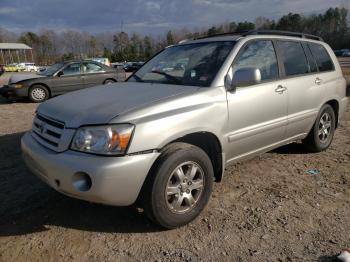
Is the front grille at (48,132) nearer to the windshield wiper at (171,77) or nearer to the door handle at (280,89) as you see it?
the windshield wiper at (171,77)

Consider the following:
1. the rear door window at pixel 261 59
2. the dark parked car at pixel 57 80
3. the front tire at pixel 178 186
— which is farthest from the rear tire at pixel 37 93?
the front tire at pixel 178 186

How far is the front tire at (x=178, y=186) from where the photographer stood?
299 cm

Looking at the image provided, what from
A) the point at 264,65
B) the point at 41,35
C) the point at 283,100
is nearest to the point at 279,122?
the point at 283,100

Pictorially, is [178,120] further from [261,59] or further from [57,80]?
[57,80]

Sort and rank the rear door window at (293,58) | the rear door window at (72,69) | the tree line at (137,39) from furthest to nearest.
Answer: the tree line at (137,39), the rear door window at (72,69), the rear door window at (293,58)

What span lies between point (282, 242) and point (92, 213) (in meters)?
1.88

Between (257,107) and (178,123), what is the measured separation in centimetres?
123

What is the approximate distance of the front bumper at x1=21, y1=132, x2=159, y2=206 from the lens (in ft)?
9.05

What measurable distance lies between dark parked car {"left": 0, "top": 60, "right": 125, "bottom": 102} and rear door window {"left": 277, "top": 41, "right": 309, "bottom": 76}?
7.93 m

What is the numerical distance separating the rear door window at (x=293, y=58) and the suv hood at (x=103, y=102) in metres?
1.61

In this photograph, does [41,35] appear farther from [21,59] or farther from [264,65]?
[264,65]

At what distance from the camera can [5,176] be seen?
4.58 m

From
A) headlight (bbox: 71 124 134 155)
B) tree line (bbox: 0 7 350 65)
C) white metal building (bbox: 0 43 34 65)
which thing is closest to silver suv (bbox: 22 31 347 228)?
headlight (bbox: 71 124 134 155)

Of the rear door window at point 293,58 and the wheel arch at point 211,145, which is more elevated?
the rear door window at point 293,58
